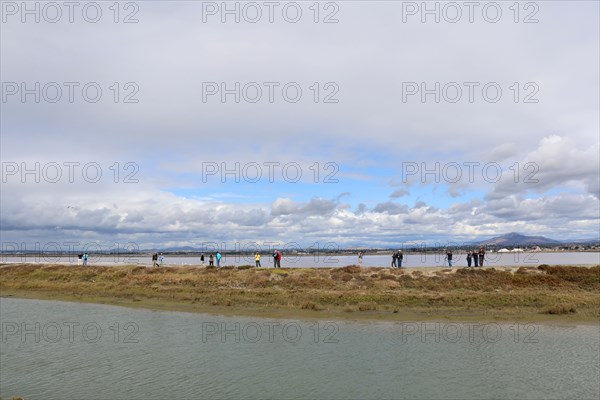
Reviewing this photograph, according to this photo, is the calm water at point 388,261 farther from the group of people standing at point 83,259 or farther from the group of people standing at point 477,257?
the group of people standing at point 477,257

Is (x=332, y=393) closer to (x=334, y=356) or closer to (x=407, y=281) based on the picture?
(x=334, y=356)

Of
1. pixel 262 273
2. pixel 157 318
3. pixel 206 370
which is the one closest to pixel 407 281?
pixel 262 273

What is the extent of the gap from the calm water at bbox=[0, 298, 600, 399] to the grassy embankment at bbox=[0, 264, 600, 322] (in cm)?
442

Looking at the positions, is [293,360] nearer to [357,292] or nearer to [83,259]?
[357,292]

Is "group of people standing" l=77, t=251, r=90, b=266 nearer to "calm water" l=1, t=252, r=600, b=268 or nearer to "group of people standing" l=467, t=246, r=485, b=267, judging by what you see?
"calm water" l=1, t=252, r=600, b=268

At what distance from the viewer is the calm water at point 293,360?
64.1 ft

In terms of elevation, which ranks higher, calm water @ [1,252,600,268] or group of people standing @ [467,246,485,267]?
group of people standing @ [467,246,485,267]

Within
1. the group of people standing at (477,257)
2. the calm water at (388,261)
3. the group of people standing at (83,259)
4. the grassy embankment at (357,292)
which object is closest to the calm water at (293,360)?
the grassy embankment at (357,292)

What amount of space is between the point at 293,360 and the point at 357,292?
21.4 m

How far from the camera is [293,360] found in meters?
24.3

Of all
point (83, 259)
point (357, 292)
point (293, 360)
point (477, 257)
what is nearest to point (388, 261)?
point (477, 257)

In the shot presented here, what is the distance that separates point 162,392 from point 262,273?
34771mm

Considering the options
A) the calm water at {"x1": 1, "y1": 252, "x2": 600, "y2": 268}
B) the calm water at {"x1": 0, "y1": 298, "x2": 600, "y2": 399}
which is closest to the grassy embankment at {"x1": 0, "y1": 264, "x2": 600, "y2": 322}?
the calm water at {"x1": 0, "y1": 298, "x2": 600, "y2": 399}

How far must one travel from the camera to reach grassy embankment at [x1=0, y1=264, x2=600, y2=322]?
38.8 m
